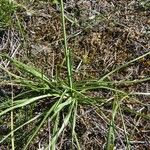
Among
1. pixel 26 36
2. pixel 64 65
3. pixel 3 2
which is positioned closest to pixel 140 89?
pixel 64 65

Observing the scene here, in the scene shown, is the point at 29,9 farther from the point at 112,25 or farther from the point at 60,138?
the point at 60,138

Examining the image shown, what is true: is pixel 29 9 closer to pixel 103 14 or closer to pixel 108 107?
pixel 103 14

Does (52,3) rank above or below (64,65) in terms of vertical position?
above

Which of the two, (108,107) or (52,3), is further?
(52,3)

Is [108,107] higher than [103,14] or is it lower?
lower

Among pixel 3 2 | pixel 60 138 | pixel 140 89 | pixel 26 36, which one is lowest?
pixel 60 138

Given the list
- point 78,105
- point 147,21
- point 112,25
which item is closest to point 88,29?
point 112,25

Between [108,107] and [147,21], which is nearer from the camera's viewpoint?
[108,107]

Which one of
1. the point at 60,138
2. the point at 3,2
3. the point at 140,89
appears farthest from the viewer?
the point at 3,2

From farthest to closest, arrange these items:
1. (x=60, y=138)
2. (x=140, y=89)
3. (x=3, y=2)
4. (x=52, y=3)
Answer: (x=52, y=3)
(x=3, y=2)
(x=140, y=89)
(x=60, y=138)
